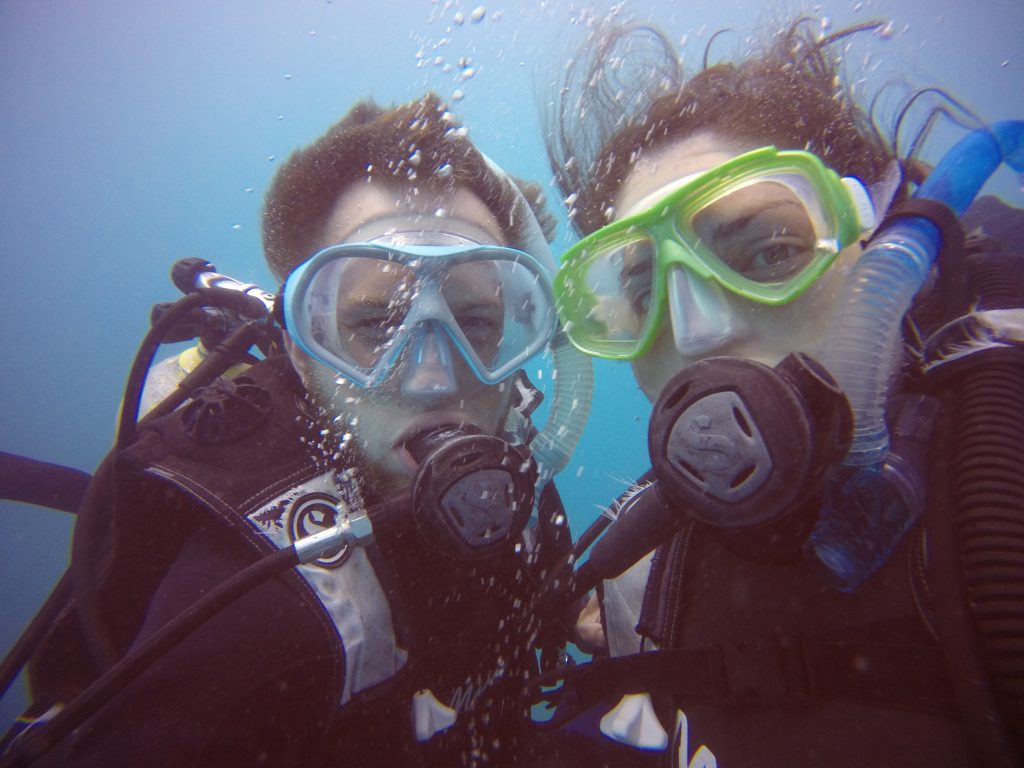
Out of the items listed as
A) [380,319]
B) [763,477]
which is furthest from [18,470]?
[763,477]

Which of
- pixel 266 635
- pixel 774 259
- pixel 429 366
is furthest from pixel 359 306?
pixel 774 259

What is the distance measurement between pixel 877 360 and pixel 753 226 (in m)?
0.68

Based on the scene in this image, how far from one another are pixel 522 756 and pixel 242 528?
78.3 inches

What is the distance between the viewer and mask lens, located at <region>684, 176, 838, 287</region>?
1761 millimetres

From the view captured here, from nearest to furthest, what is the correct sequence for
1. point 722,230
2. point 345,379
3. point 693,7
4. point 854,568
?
point 854,568 → point 722,230 → point 345,379 → point 693,7

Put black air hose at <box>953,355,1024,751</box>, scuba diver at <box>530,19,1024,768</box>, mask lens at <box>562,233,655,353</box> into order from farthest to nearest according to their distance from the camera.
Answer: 1. mask lens at <box>562,233,655,353</box>
2. scuba diver at <box>530,19,1024,768</box>
3. black air hose at <box>953,355,1024,751</box>

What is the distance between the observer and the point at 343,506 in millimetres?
2186

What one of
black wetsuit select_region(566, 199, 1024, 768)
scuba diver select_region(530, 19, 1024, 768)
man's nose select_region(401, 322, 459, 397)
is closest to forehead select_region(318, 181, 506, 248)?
man's nose select_region(401, 322, 459, 397)

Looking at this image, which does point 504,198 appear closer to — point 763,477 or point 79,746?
point 763,477

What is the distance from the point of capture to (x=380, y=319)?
2.44 m

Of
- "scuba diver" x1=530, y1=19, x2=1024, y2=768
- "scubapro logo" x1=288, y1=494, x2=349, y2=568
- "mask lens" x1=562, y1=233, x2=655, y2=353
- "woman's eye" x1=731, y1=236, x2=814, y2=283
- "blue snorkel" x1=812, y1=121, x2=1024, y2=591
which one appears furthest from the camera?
"mask lens" x1=562, y1=233, x2=655, y2=353

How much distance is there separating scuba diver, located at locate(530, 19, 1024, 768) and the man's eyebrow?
0.04ft

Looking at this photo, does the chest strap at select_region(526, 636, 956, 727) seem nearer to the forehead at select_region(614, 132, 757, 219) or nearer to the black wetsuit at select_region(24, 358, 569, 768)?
the black wetsuit at select_region(24, 358, 569, 768)

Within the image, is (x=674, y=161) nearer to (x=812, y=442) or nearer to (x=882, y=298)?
(x=882, y=298)
